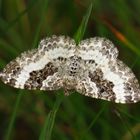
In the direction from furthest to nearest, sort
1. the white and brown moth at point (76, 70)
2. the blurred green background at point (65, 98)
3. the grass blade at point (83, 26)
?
the blurred green background at point (65, 98) < the white and brown moth at point (76, 70) < the grass blade at point (83, 26)

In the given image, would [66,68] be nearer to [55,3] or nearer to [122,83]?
[122,83]

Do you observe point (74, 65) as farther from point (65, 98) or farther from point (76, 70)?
point (65, 98)

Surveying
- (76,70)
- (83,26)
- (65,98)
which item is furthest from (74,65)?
(65,98)

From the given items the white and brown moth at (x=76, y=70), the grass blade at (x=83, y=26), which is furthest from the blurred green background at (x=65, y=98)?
the grass blade at (x=83, y=26)

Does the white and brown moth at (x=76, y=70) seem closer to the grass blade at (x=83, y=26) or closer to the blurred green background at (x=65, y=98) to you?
the grass blade at (x=83, y=26)

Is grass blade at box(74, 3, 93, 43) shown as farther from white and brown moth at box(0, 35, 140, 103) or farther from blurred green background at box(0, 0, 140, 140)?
blurred green background at box(0, 0, 140, 140)

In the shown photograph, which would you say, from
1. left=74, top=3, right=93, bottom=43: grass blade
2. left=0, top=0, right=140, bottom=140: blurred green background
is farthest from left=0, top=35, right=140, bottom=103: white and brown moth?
left=0, top=0, right=140, bottom=140: blurred green background

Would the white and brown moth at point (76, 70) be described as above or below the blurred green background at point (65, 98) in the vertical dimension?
below

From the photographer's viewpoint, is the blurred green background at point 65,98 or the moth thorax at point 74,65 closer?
the moth thorax at point 74,65

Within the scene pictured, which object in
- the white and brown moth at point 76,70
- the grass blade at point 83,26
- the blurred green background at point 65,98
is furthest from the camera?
the blurred green background at point 65,98
